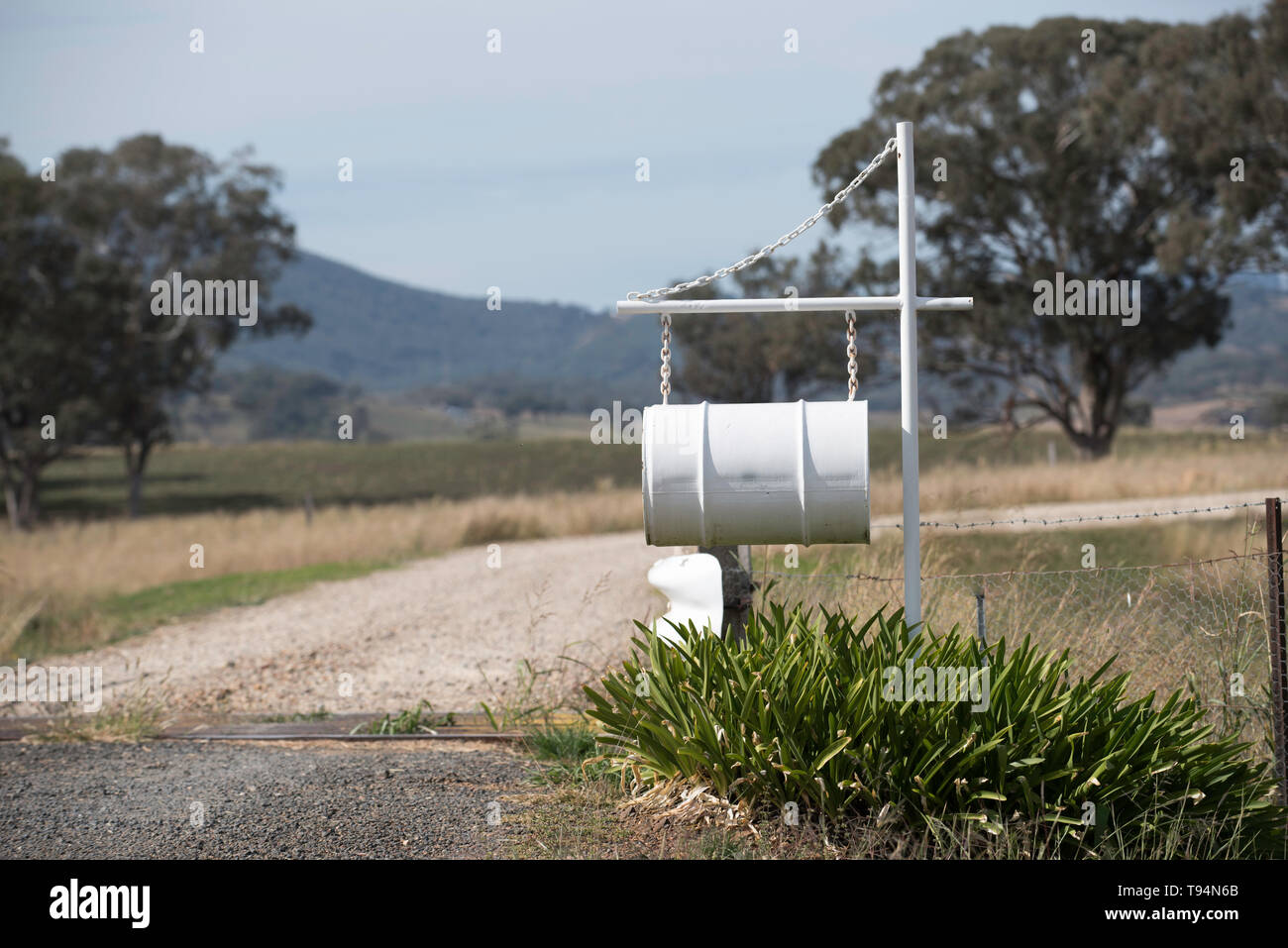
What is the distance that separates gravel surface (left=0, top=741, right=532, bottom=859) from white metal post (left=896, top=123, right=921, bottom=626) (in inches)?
81.1

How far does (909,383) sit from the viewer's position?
17.2 ft

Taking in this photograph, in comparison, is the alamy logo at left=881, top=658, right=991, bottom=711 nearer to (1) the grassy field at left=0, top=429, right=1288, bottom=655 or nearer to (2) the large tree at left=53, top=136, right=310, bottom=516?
(1) the grassy field at left=0, top=429, right=1288, bottom=655

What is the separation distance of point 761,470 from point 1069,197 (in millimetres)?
28056

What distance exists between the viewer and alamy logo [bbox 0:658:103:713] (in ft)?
25.8

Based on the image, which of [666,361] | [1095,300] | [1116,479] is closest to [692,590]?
[666,361]

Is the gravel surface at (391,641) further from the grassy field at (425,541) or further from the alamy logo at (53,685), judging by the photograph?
the grassy field at (425,541)

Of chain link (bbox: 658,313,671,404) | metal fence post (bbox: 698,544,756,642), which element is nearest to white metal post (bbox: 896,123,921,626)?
metal fence post (bbox: 698,544,756,642)

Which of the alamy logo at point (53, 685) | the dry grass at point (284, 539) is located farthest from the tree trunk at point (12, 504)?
the alamy logo at point (53, 685)

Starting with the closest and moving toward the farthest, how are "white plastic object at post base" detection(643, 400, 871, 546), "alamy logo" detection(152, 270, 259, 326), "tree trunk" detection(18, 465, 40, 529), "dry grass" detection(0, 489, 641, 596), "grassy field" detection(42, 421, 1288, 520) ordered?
"white plastic object at post base" detection(643, 400, 871, 546) → "dry grass" detection(0, 489, 641, 596) → "grassy field" detection(42, 421, 1288, 520) → "tree trunk" detection(18, 465, 40, 529) → "alamy logo" detection(152, 270, 259, 326)

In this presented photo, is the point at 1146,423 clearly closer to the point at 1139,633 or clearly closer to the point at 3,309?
the point at 3,309

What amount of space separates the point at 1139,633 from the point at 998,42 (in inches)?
1067

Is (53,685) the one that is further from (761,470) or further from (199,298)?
(199,298)

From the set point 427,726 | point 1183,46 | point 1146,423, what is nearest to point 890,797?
point 427,726
